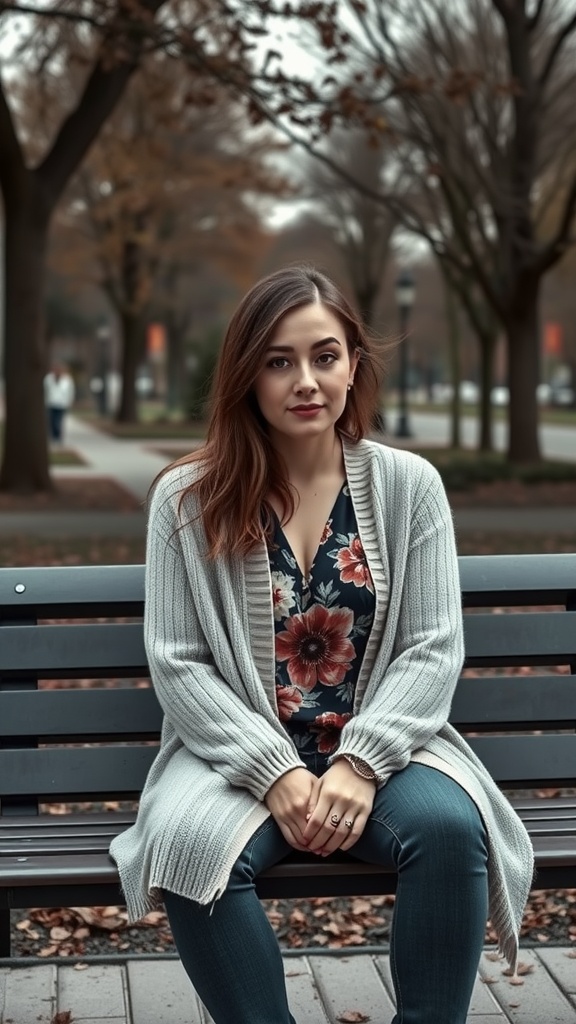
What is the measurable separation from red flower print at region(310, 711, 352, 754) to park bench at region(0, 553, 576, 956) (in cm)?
51

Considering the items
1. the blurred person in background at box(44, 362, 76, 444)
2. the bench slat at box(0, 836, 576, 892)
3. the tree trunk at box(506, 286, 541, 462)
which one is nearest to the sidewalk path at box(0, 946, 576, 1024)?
the bench slat at box(0, 836, 576, 892)

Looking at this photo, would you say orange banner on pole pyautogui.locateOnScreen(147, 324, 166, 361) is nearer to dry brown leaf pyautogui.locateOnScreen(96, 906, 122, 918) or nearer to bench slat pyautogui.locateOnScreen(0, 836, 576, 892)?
dry brown leaf pyautogui.locateOnScreen(96, 906, 122, 918)

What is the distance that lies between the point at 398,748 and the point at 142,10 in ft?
37.0

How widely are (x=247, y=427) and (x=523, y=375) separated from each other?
1837 cm

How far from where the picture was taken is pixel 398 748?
126 inches

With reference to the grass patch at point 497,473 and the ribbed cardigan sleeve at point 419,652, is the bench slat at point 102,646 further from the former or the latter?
the grass patch at point 497,473

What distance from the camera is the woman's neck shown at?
3492 millimetres

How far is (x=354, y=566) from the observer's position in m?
3.40

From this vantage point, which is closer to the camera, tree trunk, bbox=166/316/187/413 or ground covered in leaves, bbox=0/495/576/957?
ground covered in leaves, bbox=0/495/576/957

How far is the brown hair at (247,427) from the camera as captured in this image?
3326 mm

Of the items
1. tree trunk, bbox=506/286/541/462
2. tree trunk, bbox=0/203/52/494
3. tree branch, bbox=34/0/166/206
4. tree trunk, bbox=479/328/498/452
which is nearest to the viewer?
tree branch, bbox=34/0/166/206

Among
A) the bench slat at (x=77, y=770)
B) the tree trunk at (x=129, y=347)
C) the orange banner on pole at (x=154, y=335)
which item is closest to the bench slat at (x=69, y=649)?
the bench slat at (x=77, y=770)

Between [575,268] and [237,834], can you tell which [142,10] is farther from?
[575,268]

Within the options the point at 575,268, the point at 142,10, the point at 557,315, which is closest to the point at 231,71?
the point at 142,10
